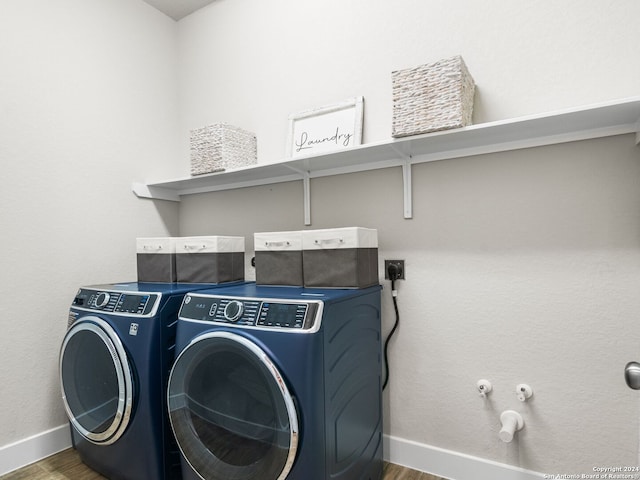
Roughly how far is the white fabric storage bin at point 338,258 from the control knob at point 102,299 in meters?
0.89

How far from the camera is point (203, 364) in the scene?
1354 mm

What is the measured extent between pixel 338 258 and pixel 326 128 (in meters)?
0.79

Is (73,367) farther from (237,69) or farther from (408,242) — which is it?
(237,69)

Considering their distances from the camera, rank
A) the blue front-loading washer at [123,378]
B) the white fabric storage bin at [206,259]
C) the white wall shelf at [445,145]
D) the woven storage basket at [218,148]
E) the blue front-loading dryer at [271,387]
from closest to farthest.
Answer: the blue front-loading dryer at [271,387] → the white wall shelf at [445,145] → the blue front-loading washer at [123,378] → the white fabric storage bin at [206,259] → the woven storage basket at [218,148]

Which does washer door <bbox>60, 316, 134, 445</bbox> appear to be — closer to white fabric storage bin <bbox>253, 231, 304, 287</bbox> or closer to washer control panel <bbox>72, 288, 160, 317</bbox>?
washer control panel <bbox>72, 288, 160, 317</bbox>

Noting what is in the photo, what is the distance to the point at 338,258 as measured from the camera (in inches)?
60.3

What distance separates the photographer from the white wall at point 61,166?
1766 millimetres

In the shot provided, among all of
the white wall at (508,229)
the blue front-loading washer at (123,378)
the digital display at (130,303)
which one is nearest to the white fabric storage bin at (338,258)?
the white wall at (508,229)

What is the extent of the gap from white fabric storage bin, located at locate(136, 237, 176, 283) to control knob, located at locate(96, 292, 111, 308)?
329 millimetres

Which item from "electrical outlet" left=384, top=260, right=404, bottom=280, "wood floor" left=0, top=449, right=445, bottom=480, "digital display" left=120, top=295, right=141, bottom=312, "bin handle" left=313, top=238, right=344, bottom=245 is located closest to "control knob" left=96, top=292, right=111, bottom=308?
"digital display" left=120, top=295, right=141, bottom=312

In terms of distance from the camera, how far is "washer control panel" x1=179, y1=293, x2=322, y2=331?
1.18 m

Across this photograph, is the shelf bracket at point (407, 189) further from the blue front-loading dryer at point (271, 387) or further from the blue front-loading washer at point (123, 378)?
the blue front-loading washer at point (123, 378)

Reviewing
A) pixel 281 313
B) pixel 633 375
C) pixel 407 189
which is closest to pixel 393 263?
pixel 407 189

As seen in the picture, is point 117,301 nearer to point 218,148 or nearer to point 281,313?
point 281,313
